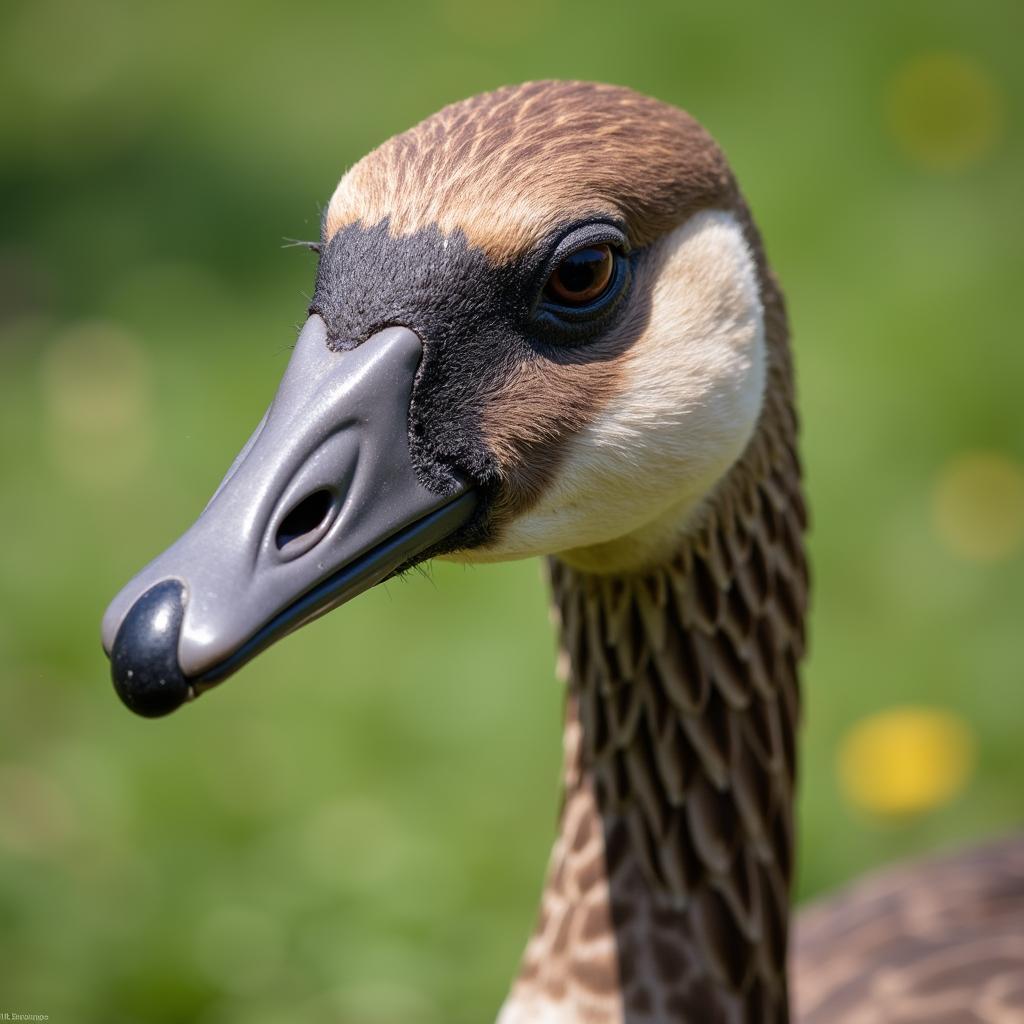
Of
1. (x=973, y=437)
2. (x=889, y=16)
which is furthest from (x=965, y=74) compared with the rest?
(x=973, y=437)

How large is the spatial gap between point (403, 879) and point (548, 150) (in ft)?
5.54

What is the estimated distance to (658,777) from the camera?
2.00m

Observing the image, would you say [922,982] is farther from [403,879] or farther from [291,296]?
[291,296]

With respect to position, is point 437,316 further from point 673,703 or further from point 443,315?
point 673,703

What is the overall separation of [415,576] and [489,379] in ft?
7.36

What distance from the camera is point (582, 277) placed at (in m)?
1.70

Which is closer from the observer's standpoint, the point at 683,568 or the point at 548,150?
the point at 548,150

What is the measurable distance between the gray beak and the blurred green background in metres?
1.38

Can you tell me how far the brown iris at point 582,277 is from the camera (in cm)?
168

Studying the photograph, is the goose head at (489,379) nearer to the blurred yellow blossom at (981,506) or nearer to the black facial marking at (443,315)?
the black facial marking at (443,315)

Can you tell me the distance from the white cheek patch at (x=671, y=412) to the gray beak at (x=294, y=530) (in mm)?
141

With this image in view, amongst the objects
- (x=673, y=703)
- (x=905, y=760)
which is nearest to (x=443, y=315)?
(x=673, y=703)

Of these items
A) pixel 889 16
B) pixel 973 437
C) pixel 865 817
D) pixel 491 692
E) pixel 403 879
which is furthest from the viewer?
pixel 889 16

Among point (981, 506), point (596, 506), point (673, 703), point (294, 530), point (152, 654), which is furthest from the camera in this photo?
point (981, 506)
